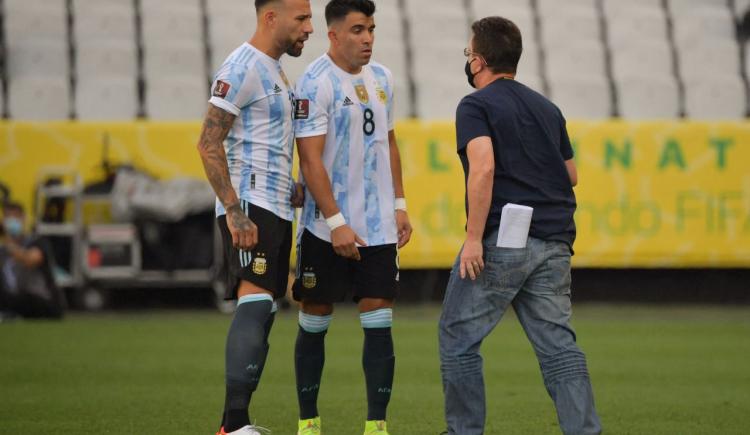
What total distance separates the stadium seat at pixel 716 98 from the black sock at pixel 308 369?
494 inches

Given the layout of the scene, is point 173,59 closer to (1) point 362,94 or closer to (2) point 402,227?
(2) point 402,227

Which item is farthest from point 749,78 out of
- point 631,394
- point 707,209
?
point 631,394

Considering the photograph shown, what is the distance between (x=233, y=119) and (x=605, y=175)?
10901 millimetres

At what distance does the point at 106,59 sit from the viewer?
17875mm

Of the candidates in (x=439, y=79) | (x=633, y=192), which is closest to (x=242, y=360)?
(x=633, y=192)

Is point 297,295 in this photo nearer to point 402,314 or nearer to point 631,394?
point 631,394

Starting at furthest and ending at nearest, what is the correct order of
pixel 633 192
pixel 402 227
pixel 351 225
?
1. pixel 633 192
2. pixel 402 227
3. pixel 351 225

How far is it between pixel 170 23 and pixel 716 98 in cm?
739

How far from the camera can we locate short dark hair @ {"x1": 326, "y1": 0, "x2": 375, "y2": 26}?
6.42 metres

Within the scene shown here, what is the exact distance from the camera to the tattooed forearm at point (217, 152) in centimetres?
582

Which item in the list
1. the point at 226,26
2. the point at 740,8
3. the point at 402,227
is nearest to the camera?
the point at 402,227

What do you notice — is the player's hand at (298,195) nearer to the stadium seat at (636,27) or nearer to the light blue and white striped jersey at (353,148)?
the light blue and white striped jersey at (353,148)

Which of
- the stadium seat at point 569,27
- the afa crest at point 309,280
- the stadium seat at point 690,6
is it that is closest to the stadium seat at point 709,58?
the stadium seat at point 690,6

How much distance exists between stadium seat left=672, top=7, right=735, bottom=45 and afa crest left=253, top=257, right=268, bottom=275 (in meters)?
14.2
